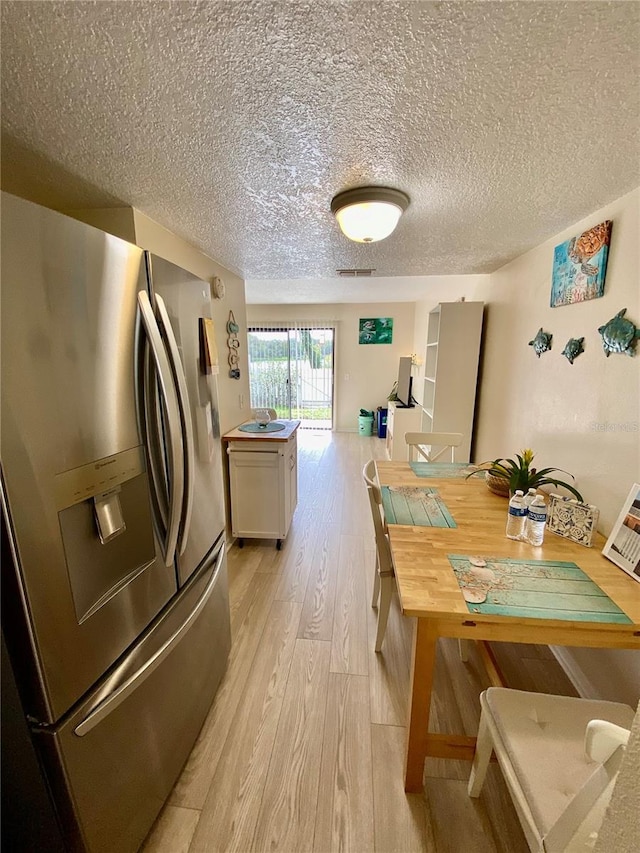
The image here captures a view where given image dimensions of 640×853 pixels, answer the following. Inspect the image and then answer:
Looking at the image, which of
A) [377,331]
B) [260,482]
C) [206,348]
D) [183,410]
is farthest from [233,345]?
[377,331]

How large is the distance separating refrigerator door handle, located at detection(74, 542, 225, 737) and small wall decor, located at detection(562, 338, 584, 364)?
2.01 meters

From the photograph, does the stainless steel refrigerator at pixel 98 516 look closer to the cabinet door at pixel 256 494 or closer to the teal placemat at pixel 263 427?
the cabinet door at pixel 256 494

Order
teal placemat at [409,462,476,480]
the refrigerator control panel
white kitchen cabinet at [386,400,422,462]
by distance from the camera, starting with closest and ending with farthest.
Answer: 1. the refrigerator control panel
2. teal placemat at [409,462,476,480]
3. white kitchen cabinet at [386,400,422,462]

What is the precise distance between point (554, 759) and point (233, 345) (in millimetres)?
2698

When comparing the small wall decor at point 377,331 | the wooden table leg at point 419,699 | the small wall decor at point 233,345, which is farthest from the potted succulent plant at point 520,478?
the small wall decor at point 377,331

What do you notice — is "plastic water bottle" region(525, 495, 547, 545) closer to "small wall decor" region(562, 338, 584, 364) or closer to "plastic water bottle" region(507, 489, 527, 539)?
"plastic water bottle" region(507, 489, 527, 539)

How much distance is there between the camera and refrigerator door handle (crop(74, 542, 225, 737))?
779 millimetres

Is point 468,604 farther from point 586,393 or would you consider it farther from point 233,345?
point 233,345

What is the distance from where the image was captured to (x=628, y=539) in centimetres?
114

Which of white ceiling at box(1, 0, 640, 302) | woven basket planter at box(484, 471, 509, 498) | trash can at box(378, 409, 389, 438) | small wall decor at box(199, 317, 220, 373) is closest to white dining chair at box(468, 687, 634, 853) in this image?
woven basket planter at box(484, 471, 509, 498)

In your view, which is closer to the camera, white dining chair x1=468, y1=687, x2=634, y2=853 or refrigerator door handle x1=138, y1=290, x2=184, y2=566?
white dining chair x1=468, y1=687, x2=634, y2=853

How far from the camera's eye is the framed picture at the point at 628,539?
110cm

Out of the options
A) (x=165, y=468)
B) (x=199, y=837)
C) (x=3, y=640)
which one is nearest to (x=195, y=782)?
(x=199, y=837)

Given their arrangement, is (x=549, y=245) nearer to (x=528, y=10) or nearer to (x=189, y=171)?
(x=528, y=10)
